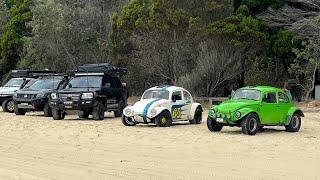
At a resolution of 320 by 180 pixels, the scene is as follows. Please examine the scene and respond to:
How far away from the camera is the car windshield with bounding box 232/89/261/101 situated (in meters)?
17.6

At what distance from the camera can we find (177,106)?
65.5 ft

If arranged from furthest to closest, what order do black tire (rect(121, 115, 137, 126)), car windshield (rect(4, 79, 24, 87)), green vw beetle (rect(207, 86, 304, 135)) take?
car windshield (rect(4, 79, 24, 87)), black tire (rect(121, 115, 137, 126)), green vw beetle (rect(207, 86, 304, 135))

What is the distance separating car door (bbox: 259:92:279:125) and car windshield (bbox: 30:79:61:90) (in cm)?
1100

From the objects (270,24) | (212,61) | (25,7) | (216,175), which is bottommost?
(216,175)

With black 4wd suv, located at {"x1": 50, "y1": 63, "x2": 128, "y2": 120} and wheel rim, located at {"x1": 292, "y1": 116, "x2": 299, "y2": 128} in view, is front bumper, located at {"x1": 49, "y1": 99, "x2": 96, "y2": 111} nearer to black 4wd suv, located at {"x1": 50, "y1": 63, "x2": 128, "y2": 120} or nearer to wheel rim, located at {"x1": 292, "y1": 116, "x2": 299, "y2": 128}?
black 4wd suv, located at {"x1": 50, "y1": 63, "x2": 128, "y2": 120}

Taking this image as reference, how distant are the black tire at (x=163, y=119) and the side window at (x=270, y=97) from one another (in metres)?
3.54

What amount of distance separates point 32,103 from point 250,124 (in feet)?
36.2

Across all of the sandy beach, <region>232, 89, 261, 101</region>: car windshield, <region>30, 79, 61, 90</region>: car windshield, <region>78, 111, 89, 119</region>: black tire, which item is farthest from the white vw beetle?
<region>30, 79, 61, 90</region>: car windshield

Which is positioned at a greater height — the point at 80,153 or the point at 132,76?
the point at 132,76

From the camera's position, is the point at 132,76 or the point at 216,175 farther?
the point at 132,76

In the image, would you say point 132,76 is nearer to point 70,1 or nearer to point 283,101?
point 70,1

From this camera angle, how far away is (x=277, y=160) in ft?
38.0

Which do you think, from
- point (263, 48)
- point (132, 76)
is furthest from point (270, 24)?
point (132, 76)

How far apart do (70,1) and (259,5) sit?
60.0 ft
